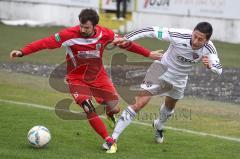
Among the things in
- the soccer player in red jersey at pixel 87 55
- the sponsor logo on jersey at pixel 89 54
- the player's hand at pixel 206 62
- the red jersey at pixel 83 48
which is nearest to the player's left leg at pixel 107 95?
the soccer player in red jersey at pixel 87 55

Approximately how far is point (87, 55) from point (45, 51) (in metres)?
13.9

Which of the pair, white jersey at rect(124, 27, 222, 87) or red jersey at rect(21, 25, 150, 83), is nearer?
red jersey at rect(21, 25, 150, 83)

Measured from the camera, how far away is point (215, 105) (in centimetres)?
1445

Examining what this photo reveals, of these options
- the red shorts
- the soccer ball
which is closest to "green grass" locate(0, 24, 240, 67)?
the red shorts

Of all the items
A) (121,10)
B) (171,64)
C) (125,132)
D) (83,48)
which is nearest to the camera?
(83,48)

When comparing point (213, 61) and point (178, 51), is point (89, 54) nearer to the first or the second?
point (178, 51)

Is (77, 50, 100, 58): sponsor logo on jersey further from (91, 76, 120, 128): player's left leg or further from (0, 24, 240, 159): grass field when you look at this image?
(0, 24, 240, 159): grass field

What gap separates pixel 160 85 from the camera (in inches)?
408

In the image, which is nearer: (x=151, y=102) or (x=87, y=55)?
(x=87, y=55)

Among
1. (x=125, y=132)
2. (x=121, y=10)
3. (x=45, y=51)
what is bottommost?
(x=121, y=10)

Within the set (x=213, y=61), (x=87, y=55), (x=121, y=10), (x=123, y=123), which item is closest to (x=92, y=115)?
(x=123, y=123)

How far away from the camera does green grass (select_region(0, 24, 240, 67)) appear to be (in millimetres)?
21625

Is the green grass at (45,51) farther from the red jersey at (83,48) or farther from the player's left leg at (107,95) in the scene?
the red jersey at (83,48)

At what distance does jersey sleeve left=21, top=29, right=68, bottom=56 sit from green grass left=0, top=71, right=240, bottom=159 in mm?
1394
